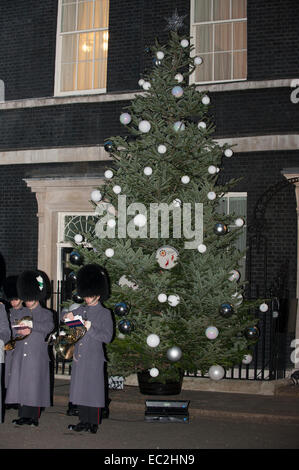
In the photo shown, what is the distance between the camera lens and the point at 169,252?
380 inches

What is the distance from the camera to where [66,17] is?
47.4ft

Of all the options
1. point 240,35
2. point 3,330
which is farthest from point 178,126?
point 3,330

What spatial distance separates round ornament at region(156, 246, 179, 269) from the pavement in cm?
182

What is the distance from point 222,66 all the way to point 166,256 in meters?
5.04

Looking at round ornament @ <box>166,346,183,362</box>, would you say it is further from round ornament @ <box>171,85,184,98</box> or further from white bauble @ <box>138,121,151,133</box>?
round ornament @ <box>171,85,184,98</box>

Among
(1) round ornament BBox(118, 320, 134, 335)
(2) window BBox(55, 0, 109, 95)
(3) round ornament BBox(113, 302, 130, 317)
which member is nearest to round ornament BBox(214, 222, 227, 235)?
(3) round ornament BBox(113, 302, 130, 317)

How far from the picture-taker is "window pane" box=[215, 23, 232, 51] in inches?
521

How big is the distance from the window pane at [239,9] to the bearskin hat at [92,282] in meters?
6.99

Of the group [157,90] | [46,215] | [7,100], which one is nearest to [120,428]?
[157,90]

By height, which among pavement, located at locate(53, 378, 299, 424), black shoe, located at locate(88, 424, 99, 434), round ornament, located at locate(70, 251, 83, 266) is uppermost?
round ornament, located at locate(70, 251, 83, 266)

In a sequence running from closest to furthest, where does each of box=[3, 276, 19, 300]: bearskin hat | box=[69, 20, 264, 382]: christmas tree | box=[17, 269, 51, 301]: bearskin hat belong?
box=[17, 269, 51, 301]: bearskin hat, box=[3, 276, 19, 300]: bearskin hat, box=[69, 20, 264, 382]: christmas tree

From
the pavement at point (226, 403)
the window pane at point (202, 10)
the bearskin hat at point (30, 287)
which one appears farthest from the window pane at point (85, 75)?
the bearskin hat at point (30, 287)

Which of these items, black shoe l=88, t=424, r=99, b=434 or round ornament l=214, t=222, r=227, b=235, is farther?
round ornament l=214, t=222, r=227, b=235
